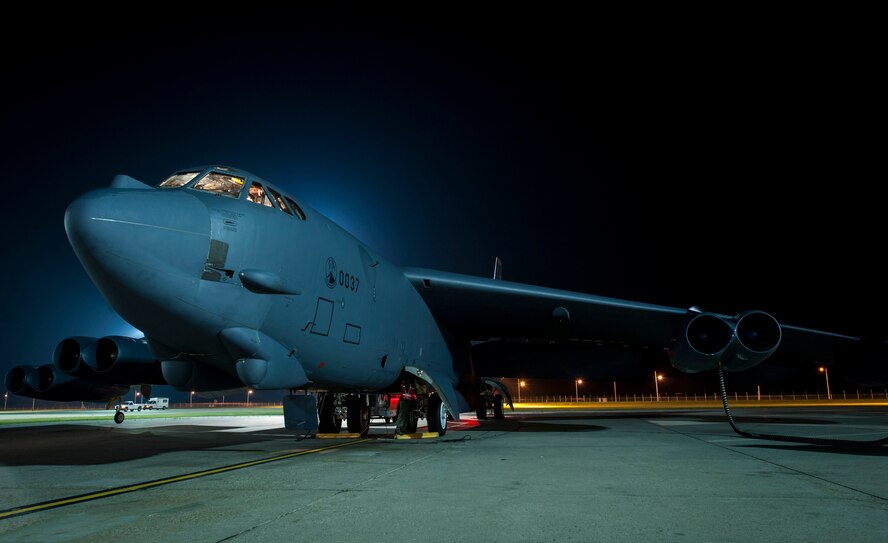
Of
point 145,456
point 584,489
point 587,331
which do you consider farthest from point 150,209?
point 587,331

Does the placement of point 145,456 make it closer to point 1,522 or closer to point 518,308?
point 1,522

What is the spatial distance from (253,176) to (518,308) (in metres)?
7.17

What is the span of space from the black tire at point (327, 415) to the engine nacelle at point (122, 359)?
385cm

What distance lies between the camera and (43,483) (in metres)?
5.58

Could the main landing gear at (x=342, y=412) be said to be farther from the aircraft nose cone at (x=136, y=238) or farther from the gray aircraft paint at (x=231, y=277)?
the aircraft nose cone at (x=136, y=238)

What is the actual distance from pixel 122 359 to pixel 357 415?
16.3 feet

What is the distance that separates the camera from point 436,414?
442 inches

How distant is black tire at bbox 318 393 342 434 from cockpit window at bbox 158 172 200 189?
19.3ft

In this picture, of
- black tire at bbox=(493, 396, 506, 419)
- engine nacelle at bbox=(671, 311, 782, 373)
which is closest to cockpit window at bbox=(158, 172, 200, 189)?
engine nacelle at bbox=(671, 311, 782, 373)

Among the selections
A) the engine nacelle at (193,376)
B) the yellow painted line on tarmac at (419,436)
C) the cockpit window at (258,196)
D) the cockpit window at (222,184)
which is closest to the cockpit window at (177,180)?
the cockpit window at (222,184)

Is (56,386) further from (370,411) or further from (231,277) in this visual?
(231,277)

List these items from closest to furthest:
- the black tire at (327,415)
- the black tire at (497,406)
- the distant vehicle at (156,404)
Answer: the black tire at (327,415)
the black tire at (497,406)
the distant vehicle at (156,404)

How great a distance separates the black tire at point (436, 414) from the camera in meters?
11.2

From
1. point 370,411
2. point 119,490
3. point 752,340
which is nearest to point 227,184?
point 119,490
